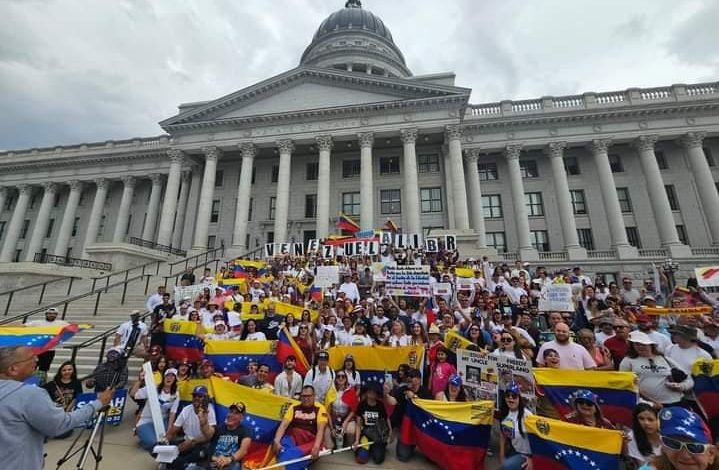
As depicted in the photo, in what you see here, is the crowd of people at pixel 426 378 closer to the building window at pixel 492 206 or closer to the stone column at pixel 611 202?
the stone column at pixel 611 202

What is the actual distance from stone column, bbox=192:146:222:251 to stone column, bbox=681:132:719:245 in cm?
3890

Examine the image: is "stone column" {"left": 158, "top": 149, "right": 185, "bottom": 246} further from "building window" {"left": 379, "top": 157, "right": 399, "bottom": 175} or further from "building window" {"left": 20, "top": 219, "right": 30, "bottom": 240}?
"building window" {"left": 20, "top": 219, "right": 30, "bottom": 240}

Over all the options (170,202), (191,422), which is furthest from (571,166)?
(170,202)

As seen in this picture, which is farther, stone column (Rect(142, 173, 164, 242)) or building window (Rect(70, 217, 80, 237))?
building window (Rect(70, 217, 80, 237))

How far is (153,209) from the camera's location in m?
32.5

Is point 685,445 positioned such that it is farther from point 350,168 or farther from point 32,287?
point 350,168

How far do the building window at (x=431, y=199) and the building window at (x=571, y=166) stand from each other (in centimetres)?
1179

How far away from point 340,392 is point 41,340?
13.4ft

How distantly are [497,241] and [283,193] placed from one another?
19093 mm

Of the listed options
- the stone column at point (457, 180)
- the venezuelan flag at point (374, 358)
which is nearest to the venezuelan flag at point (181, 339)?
the venezuelan flag at point (374, 358)

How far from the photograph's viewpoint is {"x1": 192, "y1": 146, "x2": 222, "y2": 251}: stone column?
27.4m

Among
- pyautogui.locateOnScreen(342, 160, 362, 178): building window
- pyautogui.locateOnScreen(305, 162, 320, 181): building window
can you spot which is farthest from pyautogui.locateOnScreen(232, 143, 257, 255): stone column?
pyautogui.locateOnScreen(342, 160, 362, 178): building window

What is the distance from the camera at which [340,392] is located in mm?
5684

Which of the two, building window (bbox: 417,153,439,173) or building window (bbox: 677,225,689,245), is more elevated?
building window (bbox: 417,153,439,173)
